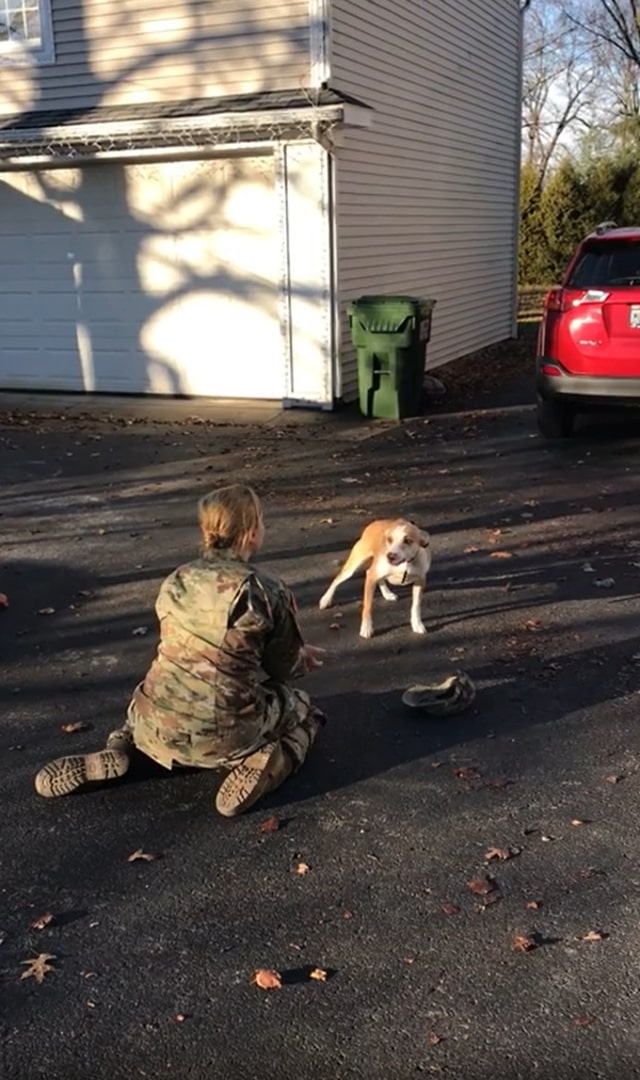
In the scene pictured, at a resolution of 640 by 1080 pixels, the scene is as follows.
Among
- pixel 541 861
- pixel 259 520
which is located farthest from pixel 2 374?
pixel 541 861

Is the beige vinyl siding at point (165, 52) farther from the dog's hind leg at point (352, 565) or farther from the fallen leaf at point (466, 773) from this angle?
the fallen leaf at point (466, 773)

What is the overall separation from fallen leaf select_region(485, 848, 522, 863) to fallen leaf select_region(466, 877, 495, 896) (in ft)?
0.38

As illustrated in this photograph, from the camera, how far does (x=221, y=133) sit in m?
11.3

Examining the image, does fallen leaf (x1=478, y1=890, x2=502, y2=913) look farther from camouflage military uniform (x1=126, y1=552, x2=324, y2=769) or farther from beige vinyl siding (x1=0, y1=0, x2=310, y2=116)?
beige vinyl siding (x1=0, y1=0, x2=310, y2=116)

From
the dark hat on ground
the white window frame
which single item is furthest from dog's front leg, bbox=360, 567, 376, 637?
the white window frame

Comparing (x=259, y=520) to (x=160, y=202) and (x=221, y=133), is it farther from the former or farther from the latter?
(x=160, y=202)

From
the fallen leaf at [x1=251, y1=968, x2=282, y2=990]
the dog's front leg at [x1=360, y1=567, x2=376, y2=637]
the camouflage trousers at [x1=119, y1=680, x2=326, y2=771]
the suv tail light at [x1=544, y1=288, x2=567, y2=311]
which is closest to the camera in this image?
the fallen leaf at [x1=251, y1=968, x2=282, y2=990]

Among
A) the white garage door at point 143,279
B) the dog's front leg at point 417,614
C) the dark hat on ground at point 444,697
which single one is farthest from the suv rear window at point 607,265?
the dark hat on ground at point 444,697

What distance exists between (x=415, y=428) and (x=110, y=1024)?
8.93m

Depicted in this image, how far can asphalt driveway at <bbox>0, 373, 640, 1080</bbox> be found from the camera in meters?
2.66

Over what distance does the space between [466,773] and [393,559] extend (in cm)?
130

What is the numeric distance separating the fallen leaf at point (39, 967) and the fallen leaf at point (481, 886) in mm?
1256

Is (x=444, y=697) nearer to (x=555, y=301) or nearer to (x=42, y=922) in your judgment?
(x=42, y=922)

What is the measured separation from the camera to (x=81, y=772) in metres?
3.85
